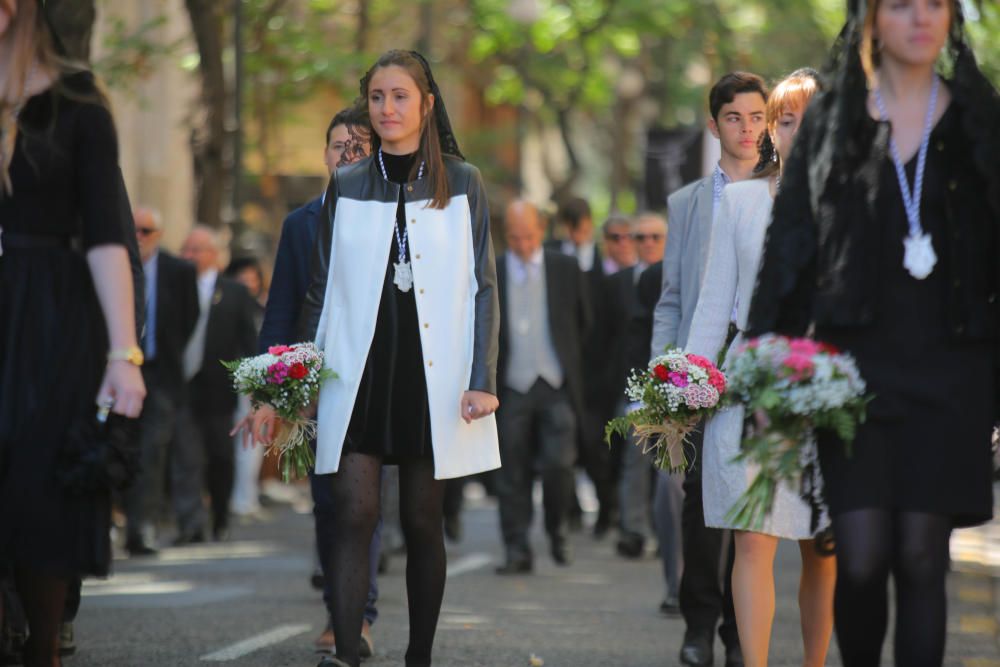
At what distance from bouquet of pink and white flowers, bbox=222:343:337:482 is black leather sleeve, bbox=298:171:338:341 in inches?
5.2

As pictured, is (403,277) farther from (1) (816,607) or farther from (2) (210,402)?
(2) (210,402)

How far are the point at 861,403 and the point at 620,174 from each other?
94.2ft

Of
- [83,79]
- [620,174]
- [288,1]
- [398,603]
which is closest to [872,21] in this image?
[83,79]

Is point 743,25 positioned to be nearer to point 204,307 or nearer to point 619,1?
point 619,1

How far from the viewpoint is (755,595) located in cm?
688

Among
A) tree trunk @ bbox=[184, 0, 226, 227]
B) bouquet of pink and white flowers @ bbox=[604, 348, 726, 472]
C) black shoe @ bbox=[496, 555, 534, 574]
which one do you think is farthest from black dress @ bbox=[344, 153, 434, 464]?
tree trunk @ bbox=[184, 0, 226, 227]

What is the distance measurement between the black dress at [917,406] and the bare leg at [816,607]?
71.3 inches

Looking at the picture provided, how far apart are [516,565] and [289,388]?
6.22 meters

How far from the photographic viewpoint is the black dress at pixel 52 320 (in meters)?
5.46

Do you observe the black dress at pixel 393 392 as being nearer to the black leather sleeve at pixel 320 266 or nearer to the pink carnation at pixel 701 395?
the black leather sleeve at pixel 320 266

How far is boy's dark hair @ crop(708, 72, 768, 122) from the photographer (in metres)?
8.34

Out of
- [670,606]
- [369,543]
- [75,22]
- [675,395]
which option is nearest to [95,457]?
[369,543]

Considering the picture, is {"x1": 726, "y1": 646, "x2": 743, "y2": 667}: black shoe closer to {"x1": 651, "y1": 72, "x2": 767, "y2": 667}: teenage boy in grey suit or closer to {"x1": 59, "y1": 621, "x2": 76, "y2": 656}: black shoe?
{"x1": 651, "y1": 72, "x2": 767, "y2": 667}: teenage boy in grey suit

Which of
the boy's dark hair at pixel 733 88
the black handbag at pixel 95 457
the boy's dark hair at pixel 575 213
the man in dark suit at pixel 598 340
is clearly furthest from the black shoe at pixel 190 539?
the black handbag at pixel 95 457
